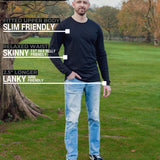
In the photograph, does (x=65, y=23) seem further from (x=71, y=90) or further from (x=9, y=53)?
(x=9, y=53)

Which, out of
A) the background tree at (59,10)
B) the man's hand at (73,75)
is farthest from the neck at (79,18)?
the background tree at (59,10)

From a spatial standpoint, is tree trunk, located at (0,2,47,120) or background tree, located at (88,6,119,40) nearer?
background tree, located at (88,6,119,40)

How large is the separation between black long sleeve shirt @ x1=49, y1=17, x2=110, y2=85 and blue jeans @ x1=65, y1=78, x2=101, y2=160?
129mm

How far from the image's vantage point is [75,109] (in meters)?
4.23

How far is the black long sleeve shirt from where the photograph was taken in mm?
4070

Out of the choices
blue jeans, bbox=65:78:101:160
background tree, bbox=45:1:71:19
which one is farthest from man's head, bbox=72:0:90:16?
background tree, bbox=45:1:71:19

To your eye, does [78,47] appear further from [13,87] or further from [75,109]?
[13,87]

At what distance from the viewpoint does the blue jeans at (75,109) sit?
13.8ft

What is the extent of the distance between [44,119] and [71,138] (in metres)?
3.23

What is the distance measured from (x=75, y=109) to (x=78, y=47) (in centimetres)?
81

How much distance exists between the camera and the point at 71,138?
14.2 feet

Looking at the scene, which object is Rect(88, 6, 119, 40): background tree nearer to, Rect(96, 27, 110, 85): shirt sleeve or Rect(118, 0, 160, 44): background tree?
Rect(118, 0, 160, 44): background tree

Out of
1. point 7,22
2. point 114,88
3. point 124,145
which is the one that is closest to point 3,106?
point 7,22

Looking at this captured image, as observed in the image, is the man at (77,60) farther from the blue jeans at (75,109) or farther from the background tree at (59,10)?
the background tree at (59,10)
